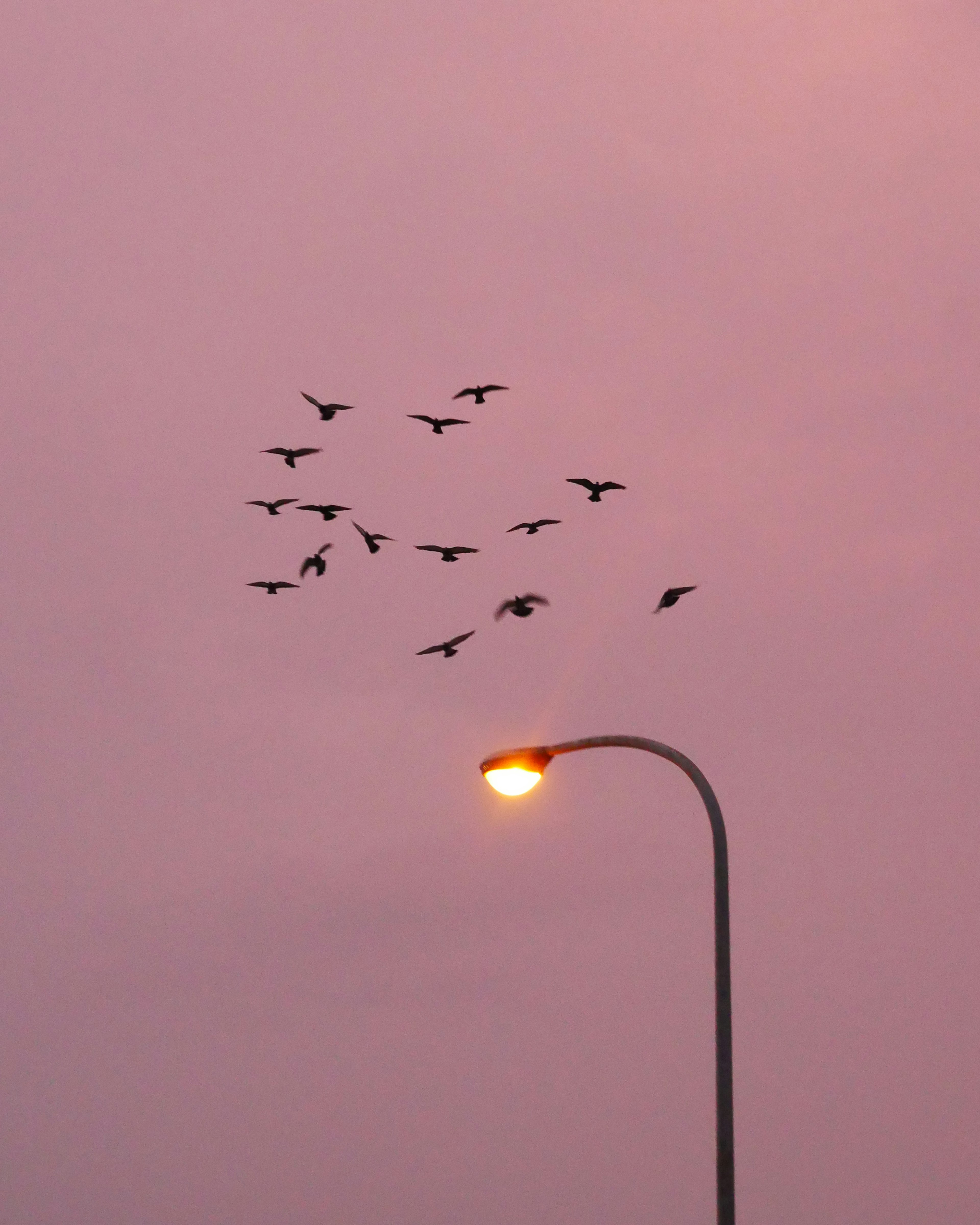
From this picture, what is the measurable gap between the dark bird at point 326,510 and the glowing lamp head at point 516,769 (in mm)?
13208

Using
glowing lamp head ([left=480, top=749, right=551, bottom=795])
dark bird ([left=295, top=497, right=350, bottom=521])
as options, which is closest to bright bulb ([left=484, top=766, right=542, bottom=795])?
glowing lamp head ([left=480, top=749, right=551, bottom=795])

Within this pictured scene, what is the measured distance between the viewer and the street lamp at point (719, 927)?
15.0 m

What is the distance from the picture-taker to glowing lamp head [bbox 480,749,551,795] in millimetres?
17953

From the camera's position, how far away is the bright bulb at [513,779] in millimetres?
18156

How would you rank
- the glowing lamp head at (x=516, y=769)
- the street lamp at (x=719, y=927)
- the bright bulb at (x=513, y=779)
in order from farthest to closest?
the bright bulb at (x=513, y=779)
the glowing lamp head at (x=516, y=769)
the street lamp at (x=719, y=927)

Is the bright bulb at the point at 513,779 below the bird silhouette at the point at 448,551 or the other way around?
below

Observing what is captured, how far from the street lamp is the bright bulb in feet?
0.13

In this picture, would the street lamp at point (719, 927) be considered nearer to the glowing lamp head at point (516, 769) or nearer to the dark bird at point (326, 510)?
the glowing lamp head at point (516, 769)

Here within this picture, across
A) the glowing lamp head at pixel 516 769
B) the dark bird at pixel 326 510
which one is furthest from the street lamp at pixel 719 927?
the dark bird at pixel 326 510

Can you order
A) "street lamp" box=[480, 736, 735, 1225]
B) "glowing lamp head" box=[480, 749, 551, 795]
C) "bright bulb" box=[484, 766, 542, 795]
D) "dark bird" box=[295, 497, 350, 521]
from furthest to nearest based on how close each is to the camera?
"dark bird" box=[295, 497, 350, 521] → "bright bulb" box=[484, 766, 542, 795] → "glowing lamp head" box=[480, 749, 551, 795] → "street lamp" box=[480, 736, 735, 1225]

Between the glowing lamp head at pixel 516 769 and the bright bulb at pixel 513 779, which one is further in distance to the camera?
the bright bulb at pixel 513 779

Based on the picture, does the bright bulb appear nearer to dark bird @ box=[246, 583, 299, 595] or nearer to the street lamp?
the street lamp

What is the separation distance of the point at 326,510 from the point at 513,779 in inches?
556

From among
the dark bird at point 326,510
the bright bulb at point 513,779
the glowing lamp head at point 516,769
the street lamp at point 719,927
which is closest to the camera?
the street lamp at point 719,927
